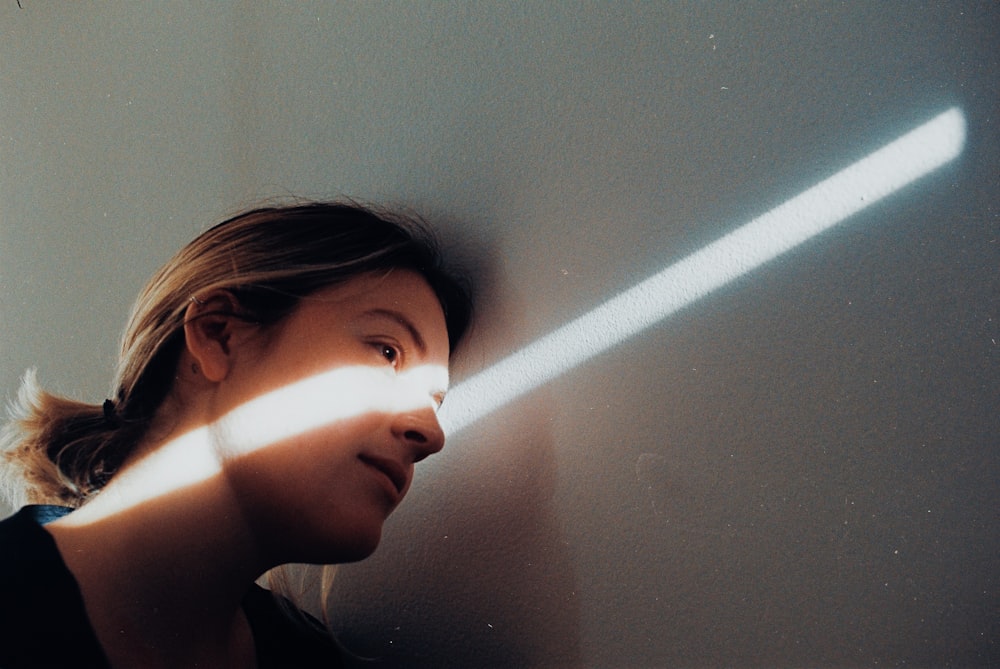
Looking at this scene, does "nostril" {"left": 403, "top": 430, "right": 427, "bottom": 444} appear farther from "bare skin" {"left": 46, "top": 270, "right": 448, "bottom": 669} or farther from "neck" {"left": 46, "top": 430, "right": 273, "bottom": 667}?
"neck" {"left": 46, "top": 430, "right": 273, "bottom": 667}

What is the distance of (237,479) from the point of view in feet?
2.36

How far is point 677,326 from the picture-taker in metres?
0.80

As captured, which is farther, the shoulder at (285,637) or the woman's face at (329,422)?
the shoulder at (285,637)

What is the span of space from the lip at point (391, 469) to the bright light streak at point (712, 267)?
4.7 inches

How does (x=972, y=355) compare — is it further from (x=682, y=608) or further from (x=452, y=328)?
(x=452, y=328)

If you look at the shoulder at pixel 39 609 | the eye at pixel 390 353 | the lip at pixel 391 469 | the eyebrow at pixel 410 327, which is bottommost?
the shoulder at pixel 39 609

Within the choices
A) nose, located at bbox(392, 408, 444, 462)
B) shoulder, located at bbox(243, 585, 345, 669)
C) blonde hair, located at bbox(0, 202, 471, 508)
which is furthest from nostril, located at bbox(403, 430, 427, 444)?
shoulder, located at bbox(243, 585, 345, 669)

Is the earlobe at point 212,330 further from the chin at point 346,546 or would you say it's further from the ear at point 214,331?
the chin at point 346,546

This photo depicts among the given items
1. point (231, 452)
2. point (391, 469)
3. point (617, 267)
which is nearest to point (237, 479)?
point (231, 452)

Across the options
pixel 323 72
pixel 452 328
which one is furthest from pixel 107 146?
pixel 452 328

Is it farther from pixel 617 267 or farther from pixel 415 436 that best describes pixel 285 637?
pixel 617 267

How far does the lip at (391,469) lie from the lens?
2.40 feet

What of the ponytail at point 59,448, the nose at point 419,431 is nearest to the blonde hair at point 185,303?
the ponytail at point 59,448

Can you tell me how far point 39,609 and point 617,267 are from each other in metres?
0.61
